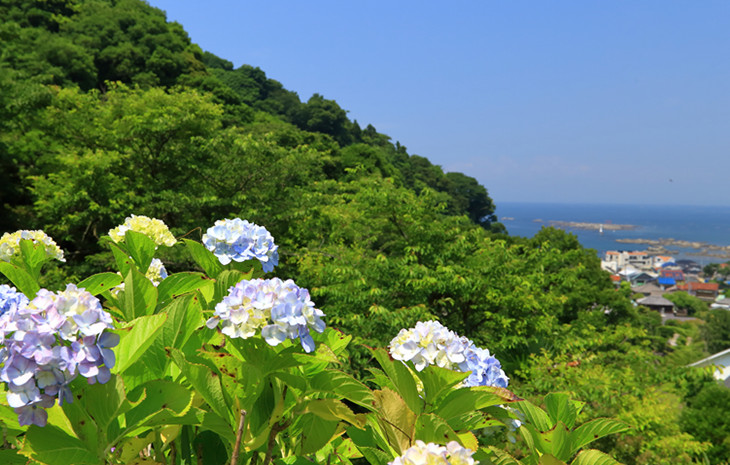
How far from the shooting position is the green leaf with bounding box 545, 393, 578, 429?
94 cm

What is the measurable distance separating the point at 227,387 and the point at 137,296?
12.1 inches

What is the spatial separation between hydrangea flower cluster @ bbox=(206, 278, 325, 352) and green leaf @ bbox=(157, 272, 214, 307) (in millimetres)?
369

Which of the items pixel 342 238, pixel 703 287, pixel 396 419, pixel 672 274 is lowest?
pixel 672 274

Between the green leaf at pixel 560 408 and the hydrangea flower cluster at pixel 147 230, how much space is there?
1.18 meters

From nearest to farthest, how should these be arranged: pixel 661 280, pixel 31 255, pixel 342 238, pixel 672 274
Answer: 1. pixel 31 255
2. pixel 342 238
3. pixel 661 280
4. pixel 672 274

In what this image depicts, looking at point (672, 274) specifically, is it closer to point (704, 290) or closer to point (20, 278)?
point (704, 290)

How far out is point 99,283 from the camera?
1075 mm

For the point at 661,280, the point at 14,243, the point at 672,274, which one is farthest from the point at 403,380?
the point at 672,274

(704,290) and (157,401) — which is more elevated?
(157,401)

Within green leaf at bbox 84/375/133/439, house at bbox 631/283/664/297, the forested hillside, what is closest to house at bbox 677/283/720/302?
house at bbox 631/283/664/297

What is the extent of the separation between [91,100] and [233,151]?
442 centimetres

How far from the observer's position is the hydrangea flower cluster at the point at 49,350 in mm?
576

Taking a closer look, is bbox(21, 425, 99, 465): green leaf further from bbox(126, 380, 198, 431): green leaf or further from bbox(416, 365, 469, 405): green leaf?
bbox(416, 365, 469, 405): green leaf

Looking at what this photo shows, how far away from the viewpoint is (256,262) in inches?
46.9
